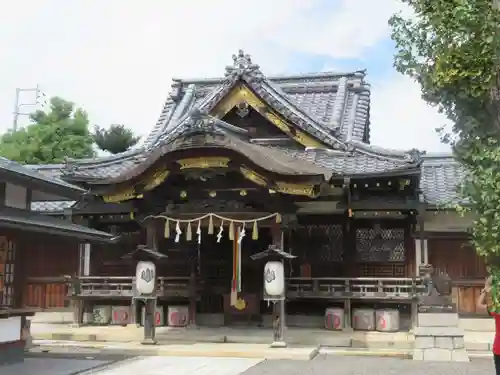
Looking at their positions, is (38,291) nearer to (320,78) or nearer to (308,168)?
(308,168)

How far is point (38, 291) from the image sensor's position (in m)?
20.7

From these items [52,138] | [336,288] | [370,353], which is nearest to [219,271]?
[336,288]

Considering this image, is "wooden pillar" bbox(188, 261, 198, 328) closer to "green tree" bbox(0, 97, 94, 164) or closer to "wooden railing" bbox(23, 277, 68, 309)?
"wooden railing" bbox(23, 277, 68, 309)

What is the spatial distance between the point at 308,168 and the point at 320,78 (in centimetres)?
926

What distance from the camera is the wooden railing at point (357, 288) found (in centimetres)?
1600

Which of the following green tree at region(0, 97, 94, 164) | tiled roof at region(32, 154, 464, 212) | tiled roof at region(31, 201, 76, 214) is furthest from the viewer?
green tree at region(0, 97, 94, 164)

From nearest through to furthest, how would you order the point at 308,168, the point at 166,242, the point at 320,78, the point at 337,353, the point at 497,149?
the point at 497,149, the point at 337,353, the point at 308,168, the point at 166,242, the point at 320,78

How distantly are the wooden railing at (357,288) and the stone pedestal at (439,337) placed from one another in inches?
116

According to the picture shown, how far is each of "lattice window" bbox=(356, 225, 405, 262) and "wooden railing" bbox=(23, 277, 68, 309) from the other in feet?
31.5

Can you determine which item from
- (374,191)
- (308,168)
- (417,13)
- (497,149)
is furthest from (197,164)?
(497,149)

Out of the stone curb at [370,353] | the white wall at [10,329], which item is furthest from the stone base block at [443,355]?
the white wall at [10,329]

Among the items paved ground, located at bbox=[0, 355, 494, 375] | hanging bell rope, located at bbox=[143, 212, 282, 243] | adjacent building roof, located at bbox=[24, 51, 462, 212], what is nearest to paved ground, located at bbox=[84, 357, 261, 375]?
paved ground, located at bbox=[0, 355, 494, 375]

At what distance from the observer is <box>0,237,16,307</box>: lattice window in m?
11.6

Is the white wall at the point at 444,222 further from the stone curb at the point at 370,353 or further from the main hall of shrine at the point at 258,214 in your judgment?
the stone curb at the point at 370,353
